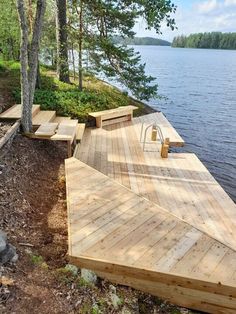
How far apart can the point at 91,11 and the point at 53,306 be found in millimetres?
10504

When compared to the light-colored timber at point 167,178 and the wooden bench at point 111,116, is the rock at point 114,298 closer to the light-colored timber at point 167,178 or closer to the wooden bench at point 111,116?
the light-colored timber at point 167,178

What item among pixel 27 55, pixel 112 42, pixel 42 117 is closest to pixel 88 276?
pixel 27 55

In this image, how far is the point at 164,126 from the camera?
34.3 ft

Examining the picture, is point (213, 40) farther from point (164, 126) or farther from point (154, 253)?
point (154, 253)

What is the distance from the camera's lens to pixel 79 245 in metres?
3.66

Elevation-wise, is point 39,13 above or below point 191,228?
above

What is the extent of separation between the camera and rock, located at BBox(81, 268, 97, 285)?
3438 millimetres

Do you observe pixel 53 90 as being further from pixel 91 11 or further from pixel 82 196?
pixel 82 196

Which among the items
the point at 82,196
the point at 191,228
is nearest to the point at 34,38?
the point at 82,196

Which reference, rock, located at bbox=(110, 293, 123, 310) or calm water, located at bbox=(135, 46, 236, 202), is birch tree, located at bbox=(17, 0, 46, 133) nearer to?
rock, located at bbox=(110, 293, 123, 310)

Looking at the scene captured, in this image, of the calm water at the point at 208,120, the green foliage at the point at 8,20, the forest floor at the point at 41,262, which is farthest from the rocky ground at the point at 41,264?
the green foliage at the point at 8,20

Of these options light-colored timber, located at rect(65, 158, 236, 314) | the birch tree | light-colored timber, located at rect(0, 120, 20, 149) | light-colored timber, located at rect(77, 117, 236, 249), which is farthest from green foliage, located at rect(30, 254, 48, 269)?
the birch tree

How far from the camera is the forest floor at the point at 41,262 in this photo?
298 cm

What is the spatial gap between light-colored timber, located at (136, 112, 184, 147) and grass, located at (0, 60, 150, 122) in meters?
1.06
